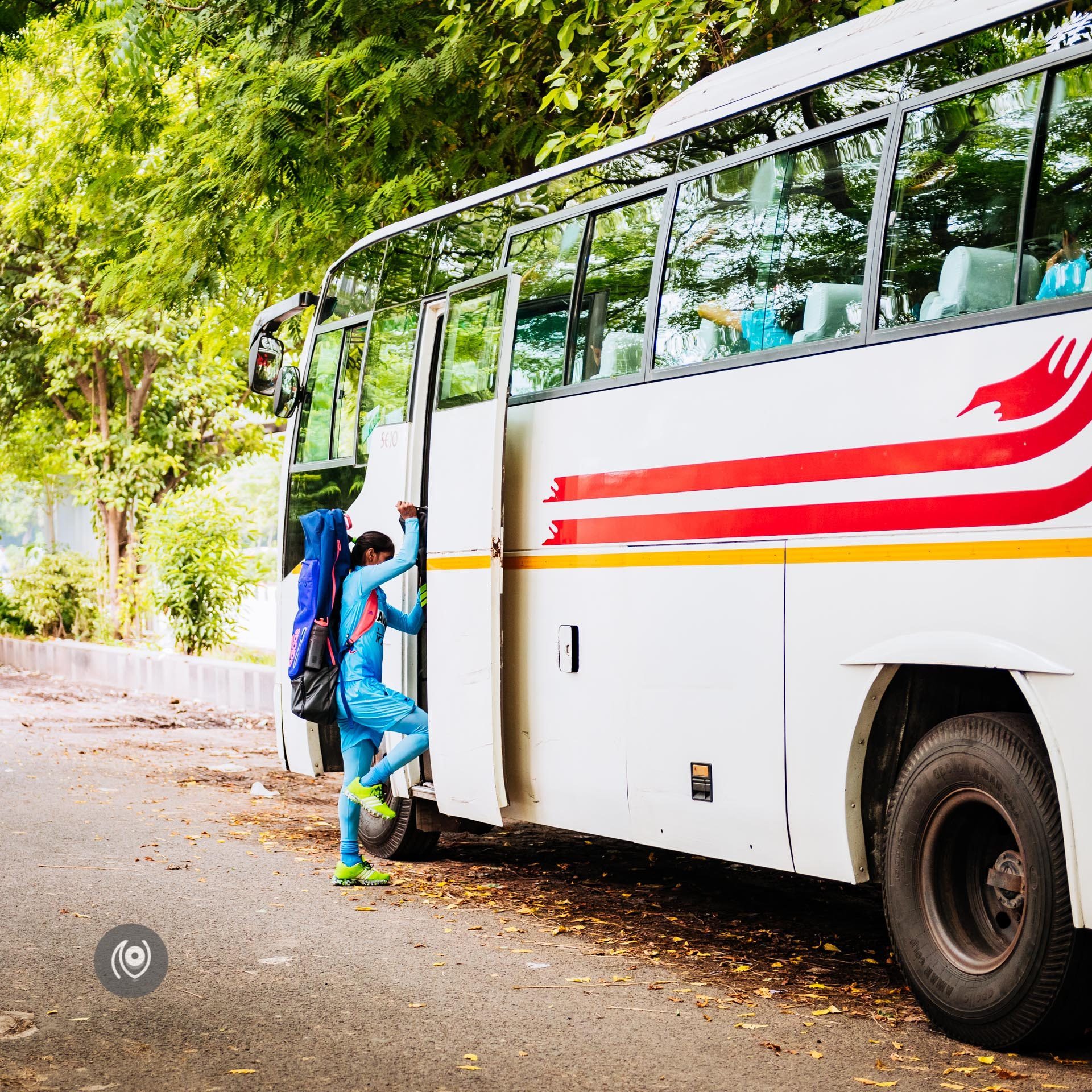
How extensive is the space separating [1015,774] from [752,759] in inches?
51.5

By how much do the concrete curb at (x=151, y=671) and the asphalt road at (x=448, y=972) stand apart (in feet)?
21.8

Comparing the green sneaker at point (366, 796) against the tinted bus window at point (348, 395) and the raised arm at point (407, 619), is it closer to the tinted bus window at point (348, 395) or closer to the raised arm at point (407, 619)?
the raised arm at point (407, 619)

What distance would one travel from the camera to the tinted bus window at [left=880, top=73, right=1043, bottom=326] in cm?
532

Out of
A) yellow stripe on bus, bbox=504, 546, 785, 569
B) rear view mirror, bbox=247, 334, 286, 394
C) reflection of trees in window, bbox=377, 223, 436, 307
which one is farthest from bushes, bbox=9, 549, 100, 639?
yellow stripe on bus, bbox=504, 546, 785, 569

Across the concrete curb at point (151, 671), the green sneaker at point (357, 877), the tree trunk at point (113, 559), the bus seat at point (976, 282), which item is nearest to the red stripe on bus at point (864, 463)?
the bus seat at point (976, 282)

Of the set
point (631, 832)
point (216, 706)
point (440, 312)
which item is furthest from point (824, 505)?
point (216, 706)

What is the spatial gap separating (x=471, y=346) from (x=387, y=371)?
1.37 meters

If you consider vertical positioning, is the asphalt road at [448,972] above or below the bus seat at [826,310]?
below

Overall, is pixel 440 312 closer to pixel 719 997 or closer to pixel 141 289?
pixel 719 997

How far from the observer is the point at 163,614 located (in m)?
20.6

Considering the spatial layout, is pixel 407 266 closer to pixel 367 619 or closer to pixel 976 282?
pixel 367 619

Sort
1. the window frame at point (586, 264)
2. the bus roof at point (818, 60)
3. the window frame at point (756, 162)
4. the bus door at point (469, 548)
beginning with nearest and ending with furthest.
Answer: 1. the bus roof at point (818, 60)
2. the window frame at point (756, 162)
3. the window frame at point (586, 264)
4. the bus door at point (469, 548)

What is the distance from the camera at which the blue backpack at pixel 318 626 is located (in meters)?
8.10

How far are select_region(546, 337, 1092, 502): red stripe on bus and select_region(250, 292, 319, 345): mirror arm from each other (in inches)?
150
